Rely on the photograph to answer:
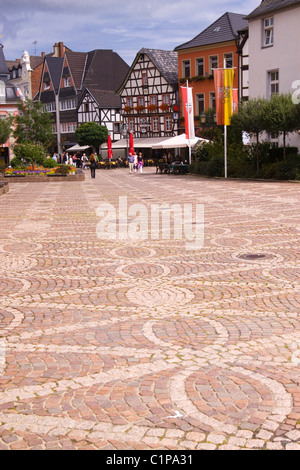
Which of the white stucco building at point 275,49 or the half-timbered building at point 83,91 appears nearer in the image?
the white stucco building at point 275,49

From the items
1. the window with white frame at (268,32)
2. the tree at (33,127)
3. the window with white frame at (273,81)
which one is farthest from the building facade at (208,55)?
the window with white frame at (273,81)

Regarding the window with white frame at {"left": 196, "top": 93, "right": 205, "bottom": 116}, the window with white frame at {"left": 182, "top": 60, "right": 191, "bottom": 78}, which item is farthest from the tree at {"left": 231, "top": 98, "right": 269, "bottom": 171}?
the window with white frame at {"left": 182, "top": 60, "right": 191, "bottom": 78}

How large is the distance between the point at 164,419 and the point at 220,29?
5470cm

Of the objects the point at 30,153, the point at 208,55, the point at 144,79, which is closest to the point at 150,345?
the point at 30,153

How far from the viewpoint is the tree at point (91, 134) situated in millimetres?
67312

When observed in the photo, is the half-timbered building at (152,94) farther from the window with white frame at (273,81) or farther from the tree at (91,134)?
the window with white frame at (273,81)

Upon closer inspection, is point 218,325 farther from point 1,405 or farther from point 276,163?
point 276,163

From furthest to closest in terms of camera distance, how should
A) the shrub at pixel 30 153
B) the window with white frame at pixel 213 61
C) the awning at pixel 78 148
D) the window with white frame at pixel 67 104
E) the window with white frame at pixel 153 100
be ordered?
1. the window with white frame at pixel 67 104
2. the awning at pixel 78 148
3. the window with white frame at pixel 153 100
4. the window with white frame at pixel 213 61
5. the shrub at pixel 30 153

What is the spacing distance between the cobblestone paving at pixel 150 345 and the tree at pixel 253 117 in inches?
718

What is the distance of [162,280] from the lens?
804 centimetres

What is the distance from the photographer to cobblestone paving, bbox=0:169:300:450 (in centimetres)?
382

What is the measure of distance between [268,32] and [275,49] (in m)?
1.65

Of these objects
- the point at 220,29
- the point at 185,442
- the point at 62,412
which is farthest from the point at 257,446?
the point at 220,29
